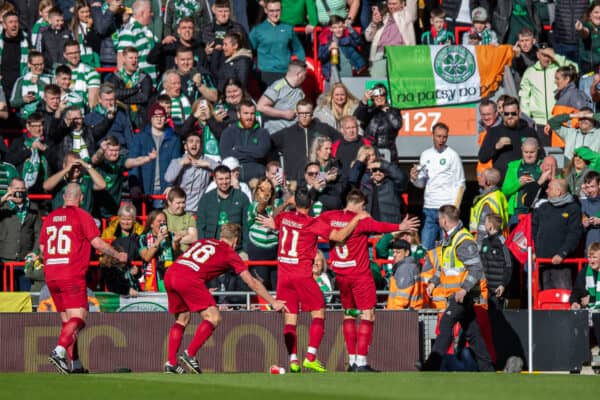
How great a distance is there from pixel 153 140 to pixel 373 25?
4961mm

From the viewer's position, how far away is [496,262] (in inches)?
683

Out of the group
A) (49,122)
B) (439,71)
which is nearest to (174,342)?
(49,122)

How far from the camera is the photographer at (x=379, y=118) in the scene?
20.2 metres

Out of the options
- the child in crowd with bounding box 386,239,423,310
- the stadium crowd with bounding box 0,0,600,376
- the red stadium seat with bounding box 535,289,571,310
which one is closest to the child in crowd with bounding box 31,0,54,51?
the stadium crowd with bounding box 0,0,600,376

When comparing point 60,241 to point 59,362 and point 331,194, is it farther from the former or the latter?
point 331,194

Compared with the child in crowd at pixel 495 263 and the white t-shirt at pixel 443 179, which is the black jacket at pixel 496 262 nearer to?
the child in crowd at pixel 495 263

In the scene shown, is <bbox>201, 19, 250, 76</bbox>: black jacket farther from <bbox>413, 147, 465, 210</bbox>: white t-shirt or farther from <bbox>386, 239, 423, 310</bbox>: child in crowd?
<bbox>386, 239, 423, 310</bbox>: child in crowd

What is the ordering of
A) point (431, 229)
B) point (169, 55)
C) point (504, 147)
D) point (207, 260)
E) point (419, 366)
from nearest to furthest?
1. point (207, 260)
2. point (419, 366)
3. point (431, 229)
4. point (504, 147)
5. point (169, 55)

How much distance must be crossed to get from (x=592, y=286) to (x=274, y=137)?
545 cm

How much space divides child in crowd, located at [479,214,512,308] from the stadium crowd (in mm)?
31

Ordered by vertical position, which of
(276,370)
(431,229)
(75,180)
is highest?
(75,180)

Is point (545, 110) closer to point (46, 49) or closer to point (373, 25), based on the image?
point (373, 25)

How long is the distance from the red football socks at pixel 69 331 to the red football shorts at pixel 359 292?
10.2 feet

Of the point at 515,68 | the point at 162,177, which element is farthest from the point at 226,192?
the point at 515,68
